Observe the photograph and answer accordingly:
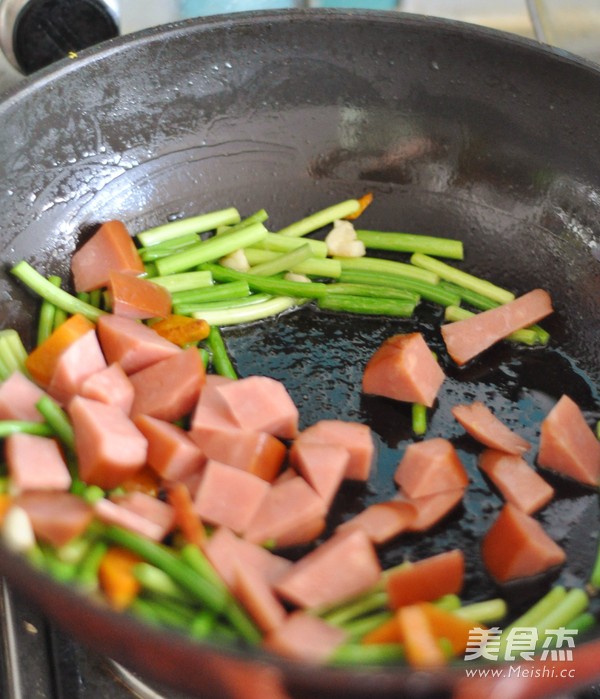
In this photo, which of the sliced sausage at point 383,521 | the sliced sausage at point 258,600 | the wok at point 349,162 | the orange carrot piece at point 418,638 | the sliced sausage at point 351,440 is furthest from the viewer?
the wok at point 349,162

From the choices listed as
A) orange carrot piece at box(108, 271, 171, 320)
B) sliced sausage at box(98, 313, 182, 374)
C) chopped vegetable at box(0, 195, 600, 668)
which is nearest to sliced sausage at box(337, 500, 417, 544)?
chopped vegetable at box(0, 195, 600, 668)

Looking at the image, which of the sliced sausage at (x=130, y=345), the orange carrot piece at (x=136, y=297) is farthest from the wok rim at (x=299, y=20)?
the sliced sausage at (x=130, y=345)

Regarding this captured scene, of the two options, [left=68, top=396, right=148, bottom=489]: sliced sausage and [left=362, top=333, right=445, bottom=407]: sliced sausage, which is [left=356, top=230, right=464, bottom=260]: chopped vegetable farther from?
[left=68, top=396, right=148, bottom=489]: sliced sausage

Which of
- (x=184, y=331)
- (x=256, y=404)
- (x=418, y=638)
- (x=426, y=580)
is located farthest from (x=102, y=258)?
(x=418, y=638)

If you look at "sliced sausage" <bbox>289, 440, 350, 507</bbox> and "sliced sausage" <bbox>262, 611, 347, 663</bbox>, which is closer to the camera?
"sliced sausage" <bbox>262, 611, 347, 663</bbox>

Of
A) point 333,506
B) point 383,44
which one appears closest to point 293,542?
point 333,506

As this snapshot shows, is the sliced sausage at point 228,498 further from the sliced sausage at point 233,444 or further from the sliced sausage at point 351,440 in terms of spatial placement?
the sliced sausage at point 351,440
